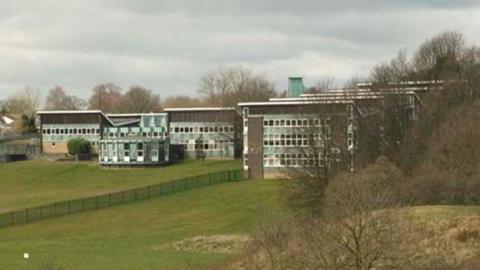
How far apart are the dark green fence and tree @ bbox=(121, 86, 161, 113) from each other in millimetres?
77854

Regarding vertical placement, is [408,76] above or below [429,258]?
above

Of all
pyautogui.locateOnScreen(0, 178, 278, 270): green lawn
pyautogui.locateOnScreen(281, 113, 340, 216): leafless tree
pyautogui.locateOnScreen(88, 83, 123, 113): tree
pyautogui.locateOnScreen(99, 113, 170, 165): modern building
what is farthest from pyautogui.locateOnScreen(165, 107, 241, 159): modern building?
pyautogui.locateOnScreen(88, 83, 123, 113): tree

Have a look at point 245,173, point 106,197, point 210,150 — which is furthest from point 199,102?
point 106,197

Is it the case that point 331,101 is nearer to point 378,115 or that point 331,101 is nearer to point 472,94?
point 378,115

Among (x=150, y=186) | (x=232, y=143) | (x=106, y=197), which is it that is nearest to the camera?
(x=106, y=197)

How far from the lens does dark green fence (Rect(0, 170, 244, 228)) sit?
67250mm

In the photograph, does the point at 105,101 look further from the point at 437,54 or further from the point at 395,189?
the point at 395,189

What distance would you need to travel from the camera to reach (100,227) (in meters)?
62.8

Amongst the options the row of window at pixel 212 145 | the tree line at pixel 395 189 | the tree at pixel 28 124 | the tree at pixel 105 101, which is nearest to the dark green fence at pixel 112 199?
the tree line at pixel 395 189

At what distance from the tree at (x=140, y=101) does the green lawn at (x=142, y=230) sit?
276 ft

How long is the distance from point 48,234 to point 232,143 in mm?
47861

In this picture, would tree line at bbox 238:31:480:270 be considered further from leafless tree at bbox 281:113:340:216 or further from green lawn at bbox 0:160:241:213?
green lawn at bbox 0:160:241:213

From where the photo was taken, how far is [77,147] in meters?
109

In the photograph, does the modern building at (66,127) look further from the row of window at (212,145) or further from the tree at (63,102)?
the tree at (63,102)
